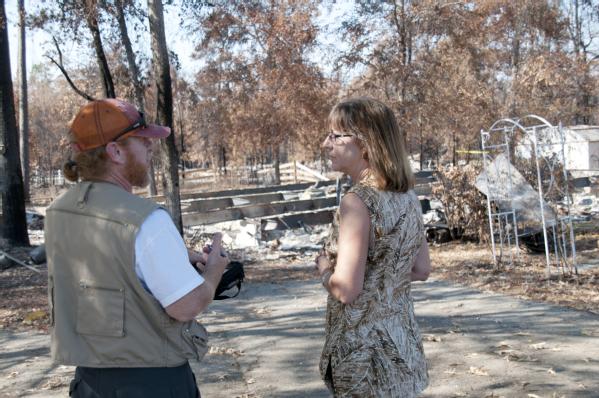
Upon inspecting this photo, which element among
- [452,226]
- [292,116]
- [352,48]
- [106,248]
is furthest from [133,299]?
[292,116]

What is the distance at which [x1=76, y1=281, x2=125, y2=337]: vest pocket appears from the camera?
71.9 inches

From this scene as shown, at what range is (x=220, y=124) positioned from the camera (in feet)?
91.0

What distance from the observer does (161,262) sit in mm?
1796

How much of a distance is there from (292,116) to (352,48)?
10.3 ft

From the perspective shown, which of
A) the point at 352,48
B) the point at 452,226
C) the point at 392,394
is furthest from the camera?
the point at 352,48

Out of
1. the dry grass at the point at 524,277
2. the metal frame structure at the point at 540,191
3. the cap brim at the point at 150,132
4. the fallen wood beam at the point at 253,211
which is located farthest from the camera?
the fallen wood beam at the point at 253,211

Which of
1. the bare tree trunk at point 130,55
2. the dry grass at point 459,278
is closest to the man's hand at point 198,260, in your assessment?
the dry grass at point 459,278

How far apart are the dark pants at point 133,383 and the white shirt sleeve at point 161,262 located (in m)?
0.24

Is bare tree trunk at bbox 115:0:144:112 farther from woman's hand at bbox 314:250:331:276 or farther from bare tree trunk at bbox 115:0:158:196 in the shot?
woman's hand at bbox 314:250:331:276

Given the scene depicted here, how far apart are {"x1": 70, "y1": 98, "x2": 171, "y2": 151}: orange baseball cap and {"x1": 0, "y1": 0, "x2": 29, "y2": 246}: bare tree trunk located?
11.5m

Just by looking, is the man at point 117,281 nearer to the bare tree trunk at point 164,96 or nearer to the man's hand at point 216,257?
the man's hand at point 216,257

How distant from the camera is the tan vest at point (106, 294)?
182 cm

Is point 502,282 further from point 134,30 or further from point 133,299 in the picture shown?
point 134,30

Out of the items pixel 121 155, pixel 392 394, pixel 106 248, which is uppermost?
pixel 121 155
